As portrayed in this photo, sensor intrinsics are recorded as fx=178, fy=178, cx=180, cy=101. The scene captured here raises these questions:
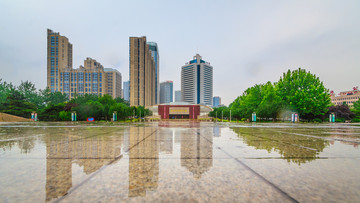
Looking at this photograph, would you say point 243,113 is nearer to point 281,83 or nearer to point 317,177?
point 281,83

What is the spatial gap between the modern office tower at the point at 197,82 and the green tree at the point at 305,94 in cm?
14619

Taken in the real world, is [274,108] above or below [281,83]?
below

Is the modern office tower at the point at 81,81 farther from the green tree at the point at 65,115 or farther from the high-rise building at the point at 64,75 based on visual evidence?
the green tree at the point at 65,115

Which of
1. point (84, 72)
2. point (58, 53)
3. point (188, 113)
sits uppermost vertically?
point (58, 53)

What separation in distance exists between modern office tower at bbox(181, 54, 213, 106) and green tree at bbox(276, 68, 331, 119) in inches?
5756

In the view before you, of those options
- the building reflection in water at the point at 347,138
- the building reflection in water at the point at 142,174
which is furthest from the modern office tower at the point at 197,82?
the building reflection in water at the point at 142,174

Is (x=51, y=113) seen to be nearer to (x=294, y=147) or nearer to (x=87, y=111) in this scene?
(x=87, y=111)

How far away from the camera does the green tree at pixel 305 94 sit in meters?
38.5

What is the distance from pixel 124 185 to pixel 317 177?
3.94 meters

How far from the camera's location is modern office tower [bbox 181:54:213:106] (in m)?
189

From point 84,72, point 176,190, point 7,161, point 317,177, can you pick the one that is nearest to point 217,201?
point 176,190

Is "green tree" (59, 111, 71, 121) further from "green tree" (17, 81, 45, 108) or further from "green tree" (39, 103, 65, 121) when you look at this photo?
"green tree" (17, 81, 45, 108)

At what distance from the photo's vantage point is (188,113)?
316 feet

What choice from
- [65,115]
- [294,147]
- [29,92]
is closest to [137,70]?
[29,92]
